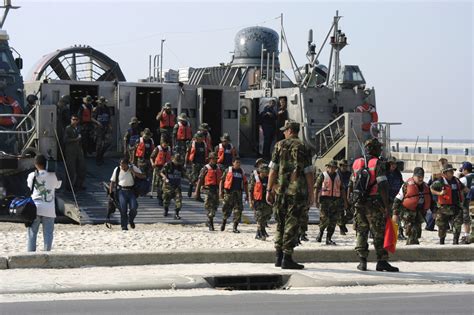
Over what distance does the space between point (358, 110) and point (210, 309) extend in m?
18.1

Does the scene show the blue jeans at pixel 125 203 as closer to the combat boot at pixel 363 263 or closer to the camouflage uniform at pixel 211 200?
the camouflage uniform at pixel 211 200

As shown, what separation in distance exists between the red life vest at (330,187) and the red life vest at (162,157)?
4568mm

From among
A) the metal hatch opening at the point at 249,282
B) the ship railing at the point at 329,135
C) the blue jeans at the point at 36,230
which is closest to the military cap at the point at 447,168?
the metal hatch opening at the point at 249,282

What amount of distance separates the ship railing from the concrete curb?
11.9 m

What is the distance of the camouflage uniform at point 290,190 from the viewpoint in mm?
10844

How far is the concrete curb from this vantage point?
1092cm

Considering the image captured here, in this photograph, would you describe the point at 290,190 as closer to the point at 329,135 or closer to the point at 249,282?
the point at 249,282

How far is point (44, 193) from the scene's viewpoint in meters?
12.1

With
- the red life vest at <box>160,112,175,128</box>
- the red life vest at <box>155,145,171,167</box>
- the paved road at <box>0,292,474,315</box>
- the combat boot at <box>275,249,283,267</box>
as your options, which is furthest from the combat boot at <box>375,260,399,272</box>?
the red life vest at <box>160,112,175,128</box>

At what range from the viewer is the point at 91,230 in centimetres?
1630

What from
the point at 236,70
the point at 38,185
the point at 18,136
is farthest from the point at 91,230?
the point at 236,70

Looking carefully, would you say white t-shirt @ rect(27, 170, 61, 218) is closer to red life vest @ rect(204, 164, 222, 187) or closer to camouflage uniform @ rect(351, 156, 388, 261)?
camouflage uniform @ rect(351, 156, 388, 261)

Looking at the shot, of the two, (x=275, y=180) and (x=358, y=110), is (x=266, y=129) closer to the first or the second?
(x=358, y=110)

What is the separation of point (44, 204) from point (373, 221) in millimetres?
4304
